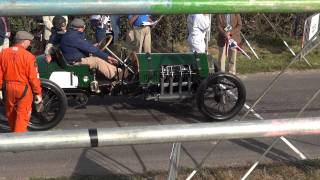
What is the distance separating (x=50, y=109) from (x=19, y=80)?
1.04 metres

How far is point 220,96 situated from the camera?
8258 millimetres

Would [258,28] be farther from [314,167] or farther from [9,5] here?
[9,5]

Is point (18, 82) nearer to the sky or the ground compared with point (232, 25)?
nearer to the ground

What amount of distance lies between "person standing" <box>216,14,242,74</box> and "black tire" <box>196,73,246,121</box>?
9.33ft

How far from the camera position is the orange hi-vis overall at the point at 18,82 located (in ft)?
22.3

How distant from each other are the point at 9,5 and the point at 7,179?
4160 mm

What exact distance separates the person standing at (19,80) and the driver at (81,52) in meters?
1.20

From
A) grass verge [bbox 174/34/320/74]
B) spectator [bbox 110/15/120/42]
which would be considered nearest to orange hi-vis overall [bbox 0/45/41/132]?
grass verge [bbox 174/34/320/74]

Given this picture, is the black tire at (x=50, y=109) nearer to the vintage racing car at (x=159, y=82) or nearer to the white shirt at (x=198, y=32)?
the vintage racing car at (x=159, y=82)

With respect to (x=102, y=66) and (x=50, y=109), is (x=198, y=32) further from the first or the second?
(x=50, y=109)

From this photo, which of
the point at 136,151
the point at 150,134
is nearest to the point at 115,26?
the point at 136,151

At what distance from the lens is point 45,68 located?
8.04m

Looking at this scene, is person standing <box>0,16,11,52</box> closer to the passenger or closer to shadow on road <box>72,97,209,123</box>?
the passenger

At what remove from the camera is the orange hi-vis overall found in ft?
22.3
